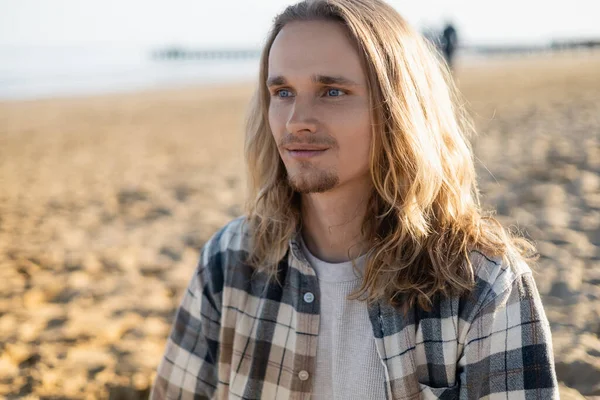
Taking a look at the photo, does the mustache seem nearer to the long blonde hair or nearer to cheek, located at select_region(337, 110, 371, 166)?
cheek, located at select_region(337, 110, 371, 166)

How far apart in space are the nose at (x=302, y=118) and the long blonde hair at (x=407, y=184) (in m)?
0.20

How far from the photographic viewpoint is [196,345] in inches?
86.4

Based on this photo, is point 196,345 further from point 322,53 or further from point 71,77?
point 71,77

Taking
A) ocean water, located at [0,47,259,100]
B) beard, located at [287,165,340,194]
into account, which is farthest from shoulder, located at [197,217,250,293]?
ocean water, located at [0,47,259,100]

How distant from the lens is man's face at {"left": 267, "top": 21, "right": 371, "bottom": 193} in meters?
1.89

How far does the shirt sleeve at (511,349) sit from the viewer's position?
166 cm

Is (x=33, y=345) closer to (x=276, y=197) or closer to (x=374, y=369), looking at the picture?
(x=276, y=197)

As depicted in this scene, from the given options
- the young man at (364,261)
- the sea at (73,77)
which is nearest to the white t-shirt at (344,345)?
the young man at (364,261)

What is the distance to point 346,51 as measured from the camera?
6.25 ft

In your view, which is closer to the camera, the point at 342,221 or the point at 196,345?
the point at 342,221

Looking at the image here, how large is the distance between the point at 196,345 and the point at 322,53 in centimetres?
111

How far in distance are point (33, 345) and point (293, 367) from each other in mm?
1904

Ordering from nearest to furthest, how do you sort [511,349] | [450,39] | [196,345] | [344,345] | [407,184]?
[511,349] < [344,345] < [407,184] < [196,345] < [450,39]

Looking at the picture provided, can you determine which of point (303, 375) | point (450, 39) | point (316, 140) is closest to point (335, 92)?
point (316, 140)
